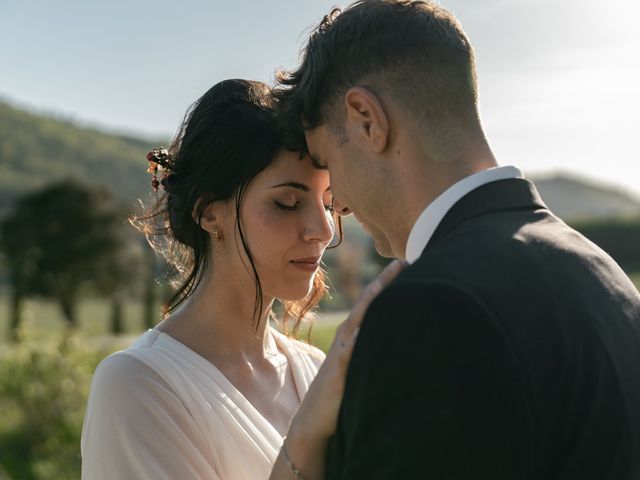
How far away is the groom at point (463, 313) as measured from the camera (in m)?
1.85

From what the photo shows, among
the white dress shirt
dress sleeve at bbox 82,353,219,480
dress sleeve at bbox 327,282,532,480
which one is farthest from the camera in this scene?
dress sleeve at bbox 82,353,219,480

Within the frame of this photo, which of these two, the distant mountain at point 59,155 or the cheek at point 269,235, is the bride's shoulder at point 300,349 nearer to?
the cheek at point 269,235

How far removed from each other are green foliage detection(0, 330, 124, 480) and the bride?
26.4 ft

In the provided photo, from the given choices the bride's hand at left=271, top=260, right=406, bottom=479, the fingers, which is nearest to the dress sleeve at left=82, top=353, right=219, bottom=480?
the bride's hand at left=271, top=260, right=406, bottom=479

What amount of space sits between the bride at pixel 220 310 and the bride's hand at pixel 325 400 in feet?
2.72

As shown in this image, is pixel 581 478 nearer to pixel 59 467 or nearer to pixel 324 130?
pixel 324 130

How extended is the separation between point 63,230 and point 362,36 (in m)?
63.7

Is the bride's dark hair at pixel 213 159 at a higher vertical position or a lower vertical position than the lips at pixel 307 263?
higher

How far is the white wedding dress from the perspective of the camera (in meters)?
3.12

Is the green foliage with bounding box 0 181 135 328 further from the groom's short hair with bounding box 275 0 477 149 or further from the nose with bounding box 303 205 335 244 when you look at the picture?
the groom's short hair with bounding box 275 0 477 149

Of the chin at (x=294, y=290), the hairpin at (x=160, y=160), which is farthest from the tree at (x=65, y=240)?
the chin at (x=294, y=290)

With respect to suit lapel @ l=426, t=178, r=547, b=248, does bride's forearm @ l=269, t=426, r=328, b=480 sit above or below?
below

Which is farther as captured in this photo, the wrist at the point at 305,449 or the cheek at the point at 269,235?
the cheek at the point at 269,235

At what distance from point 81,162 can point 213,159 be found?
131906mm
